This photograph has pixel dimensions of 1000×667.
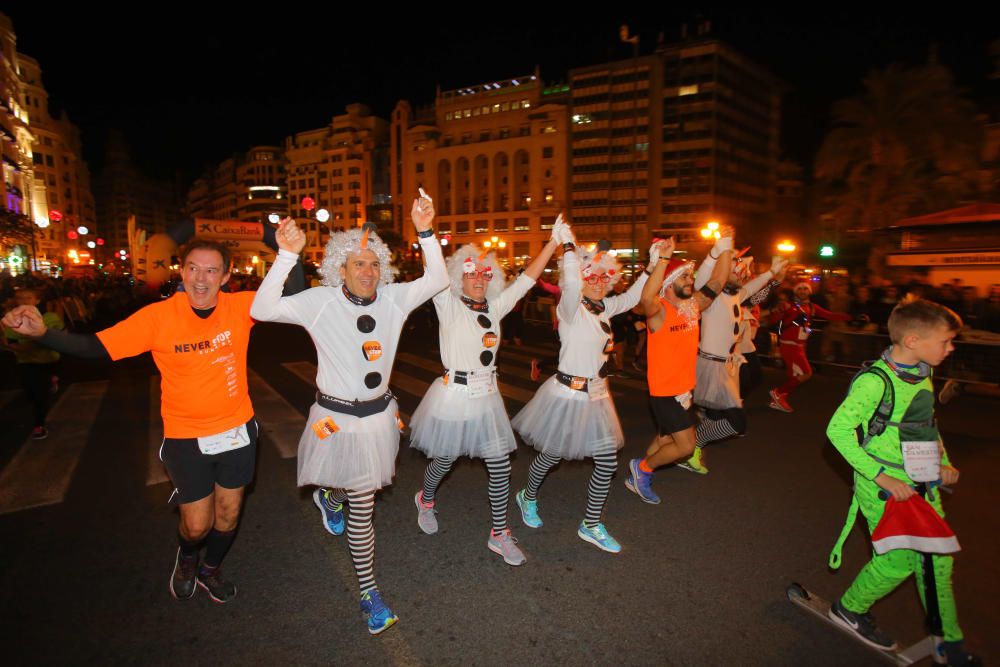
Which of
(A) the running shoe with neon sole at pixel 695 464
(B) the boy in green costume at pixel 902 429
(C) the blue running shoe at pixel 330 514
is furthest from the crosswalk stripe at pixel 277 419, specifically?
(B) the boy in green costume at pixel 902 429

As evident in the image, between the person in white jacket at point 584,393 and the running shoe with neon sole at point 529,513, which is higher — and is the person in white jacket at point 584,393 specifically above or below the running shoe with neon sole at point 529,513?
above

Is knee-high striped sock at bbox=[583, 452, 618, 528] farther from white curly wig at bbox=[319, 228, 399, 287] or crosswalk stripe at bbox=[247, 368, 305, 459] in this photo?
crosswalk stripe at bbox=[247, 368, 305, 459]

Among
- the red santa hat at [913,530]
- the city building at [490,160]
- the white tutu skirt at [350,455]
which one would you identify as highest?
the city building at [490,160]

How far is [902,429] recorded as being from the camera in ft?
9.65

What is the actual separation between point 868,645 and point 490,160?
9677 cm

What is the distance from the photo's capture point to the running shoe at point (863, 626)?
3.10 m

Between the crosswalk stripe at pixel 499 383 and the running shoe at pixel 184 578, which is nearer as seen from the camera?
the running shoe at pixel 184 578

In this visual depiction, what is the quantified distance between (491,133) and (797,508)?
96.7 meters

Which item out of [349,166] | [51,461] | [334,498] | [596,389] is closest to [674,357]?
[596,389]

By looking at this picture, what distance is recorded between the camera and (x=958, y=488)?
5355 millimetres

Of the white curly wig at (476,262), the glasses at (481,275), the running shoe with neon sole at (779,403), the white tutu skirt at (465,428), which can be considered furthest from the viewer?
the running shoe with neon sole at (779,403)

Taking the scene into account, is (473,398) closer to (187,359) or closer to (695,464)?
(187,359)

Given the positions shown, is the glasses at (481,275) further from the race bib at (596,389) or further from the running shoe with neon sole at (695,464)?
the running shoe with neon sole at (695,464)

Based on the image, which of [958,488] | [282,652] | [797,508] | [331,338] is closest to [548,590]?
[282,652]
